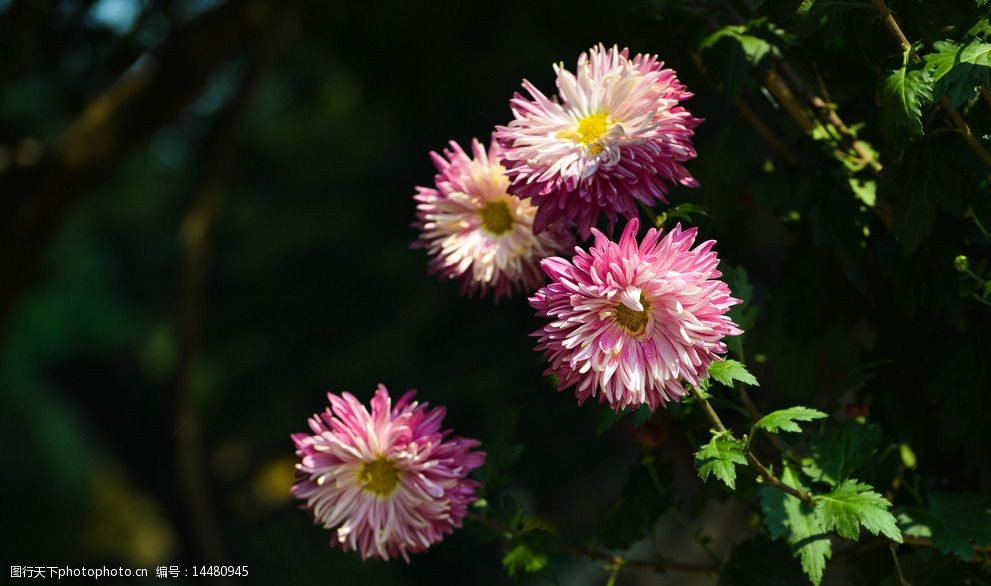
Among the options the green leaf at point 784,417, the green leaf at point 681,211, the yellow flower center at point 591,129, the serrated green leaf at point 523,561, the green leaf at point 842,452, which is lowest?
the green leaf at point 842,452

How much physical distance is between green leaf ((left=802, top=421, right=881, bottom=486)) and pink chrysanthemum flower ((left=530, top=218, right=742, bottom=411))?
20cm

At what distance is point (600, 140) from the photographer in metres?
0.76

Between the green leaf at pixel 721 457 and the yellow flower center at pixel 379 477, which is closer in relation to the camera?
the green leaf at pixel 721 457

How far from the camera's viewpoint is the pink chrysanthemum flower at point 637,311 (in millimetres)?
699

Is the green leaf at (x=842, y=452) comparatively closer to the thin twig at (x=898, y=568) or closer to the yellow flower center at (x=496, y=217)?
the thin twig at (x=898, y=568)

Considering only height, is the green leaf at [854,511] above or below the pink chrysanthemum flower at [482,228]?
below

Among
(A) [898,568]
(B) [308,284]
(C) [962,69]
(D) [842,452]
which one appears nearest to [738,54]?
(C) [962,69]

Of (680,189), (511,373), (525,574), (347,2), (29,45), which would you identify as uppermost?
(511,373)

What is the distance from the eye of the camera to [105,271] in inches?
547

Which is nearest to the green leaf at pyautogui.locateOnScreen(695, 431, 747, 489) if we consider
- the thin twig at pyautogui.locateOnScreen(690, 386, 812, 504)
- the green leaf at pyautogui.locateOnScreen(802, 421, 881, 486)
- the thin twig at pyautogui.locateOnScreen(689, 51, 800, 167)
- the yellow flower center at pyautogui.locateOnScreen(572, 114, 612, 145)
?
the thin twig at pyautogui.locateOnScreen(690, 386, 812, 504)

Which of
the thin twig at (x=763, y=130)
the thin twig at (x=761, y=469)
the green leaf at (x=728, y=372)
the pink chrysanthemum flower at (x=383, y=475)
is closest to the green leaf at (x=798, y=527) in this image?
the thin twig at (x=761, y=469)

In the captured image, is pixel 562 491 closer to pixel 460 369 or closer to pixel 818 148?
pixel 460 369

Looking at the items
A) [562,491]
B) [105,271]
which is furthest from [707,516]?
[105,271]

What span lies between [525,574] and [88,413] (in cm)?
1593
